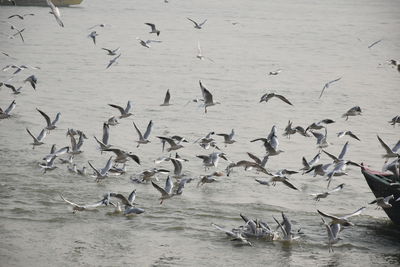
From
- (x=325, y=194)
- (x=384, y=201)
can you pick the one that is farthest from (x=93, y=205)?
(x=384, y=201)

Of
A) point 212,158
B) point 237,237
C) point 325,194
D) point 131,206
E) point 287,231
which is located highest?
point 212,158

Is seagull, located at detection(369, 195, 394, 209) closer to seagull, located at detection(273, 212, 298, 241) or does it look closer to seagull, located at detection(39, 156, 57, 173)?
seagull, located at detection(273, 212, 298, 241)

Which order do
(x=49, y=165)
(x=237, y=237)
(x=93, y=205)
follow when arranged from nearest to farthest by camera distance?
(x=237, y=237), (x=93, y=205), (x=49, y=165)

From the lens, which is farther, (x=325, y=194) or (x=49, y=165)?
(x=49, y=165)

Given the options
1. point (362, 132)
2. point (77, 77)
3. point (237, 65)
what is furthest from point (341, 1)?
point (362, 132)

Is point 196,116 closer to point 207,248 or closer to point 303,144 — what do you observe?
point 303,144

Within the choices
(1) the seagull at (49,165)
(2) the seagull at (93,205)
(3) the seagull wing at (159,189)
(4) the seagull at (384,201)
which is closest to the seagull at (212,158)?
(3) the seagull wing at (159,189)

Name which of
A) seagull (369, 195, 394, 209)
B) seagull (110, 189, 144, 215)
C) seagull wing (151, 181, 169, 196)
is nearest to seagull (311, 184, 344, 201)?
seagull (369, 195, 394, 209)

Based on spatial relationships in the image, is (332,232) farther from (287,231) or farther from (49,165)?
(49,165)

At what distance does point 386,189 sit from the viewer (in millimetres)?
13062

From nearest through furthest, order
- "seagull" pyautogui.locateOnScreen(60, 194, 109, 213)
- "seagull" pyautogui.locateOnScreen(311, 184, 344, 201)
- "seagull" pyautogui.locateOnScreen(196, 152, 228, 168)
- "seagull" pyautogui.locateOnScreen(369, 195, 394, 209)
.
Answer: "seagull" pyautogui.locateOnScreen(369, 195, 394, 209) < "seagull" pyautogui.locateOnScreen(60, 194, 109, 213) < "seagull" pyautogui.locateOnScreen(311, 184, 344, 201) < "seagull" pyautogui.locateOnScreen(196, 152, 228, 168)

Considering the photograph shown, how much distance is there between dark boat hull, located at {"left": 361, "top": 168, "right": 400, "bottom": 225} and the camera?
1297 centimetres

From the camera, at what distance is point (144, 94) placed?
85.6 ft

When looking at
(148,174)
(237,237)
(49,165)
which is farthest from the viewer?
(49,165)
